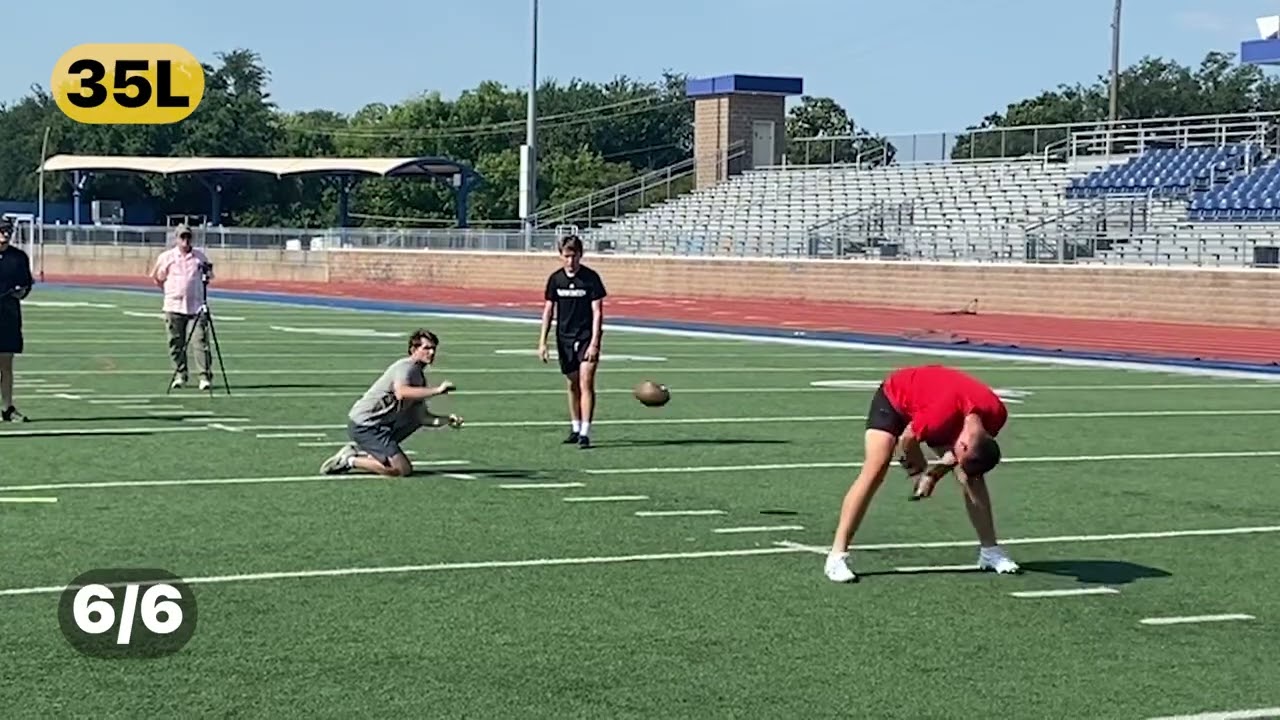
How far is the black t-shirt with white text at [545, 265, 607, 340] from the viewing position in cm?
1560

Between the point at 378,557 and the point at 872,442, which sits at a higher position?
the point at 872,442

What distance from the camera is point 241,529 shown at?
10.6 metres

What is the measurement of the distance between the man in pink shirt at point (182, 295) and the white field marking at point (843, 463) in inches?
285

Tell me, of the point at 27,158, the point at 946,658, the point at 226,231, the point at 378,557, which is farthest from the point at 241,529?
the point at 27,158

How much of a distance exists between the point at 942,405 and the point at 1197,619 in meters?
1.46

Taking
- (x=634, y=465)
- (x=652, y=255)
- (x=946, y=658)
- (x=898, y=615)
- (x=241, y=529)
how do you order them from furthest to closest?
(x=652, y=255)
(x=634, y=465)
(x=241, y=529)
(x=898, y=615)
(x=946, y=658)

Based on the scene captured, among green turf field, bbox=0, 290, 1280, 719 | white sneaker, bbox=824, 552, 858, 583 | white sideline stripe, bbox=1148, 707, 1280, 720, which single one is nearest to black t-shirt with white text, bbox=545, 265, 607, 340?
green turf field, bbox=0, 290, 1280, 719

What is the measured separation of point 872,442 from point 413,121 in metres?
107

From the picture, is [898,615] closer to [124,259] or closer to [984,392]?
[984,392]

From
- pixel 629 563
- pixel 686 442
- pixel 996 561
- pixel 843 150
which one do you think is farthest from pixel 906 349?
pixel 843 150

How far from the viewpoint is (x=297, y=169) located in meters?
69.3

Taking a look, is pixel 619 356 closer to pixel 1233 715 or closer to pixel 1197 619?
pixel 1197 619

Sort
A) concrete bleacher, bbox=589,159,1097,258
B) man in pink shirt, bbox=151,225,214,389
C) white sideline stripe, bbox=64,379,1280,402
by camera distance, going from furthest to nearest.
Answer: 1. concrete bleacher, bbox=589,159,1097,258
2. man in pink shirt, bbox=151,225,214,389
3. white sideline stripe, bbox=64,379,1280,402

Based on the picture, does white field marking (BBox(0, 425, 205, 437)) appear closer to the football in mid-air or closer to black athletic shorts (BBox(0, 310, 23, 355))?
black athletic shorts (BBox(0, 310, 23, 355))
